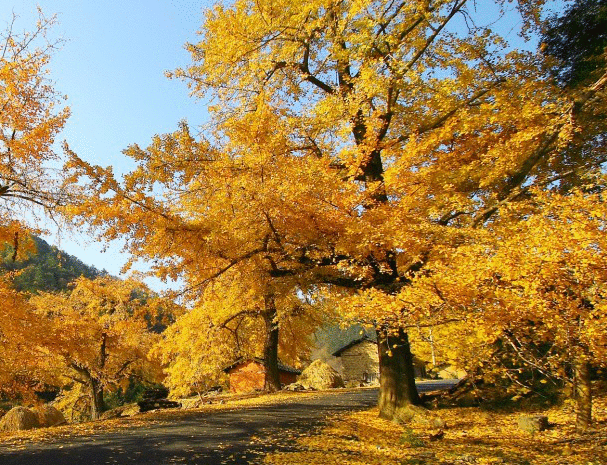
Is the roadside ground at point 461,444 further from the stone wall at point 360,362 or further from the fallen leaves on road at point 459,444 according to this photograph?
the stone wall at point 360,362

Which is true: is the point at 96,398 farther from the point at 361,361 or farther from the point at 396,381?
the point at 361,361

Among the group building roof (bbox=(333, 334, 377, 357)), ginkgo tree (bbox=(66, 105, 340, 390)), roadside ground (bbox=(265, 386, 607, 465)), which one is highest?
ginkgo tree (bbox=(66, 105, 340, 390))

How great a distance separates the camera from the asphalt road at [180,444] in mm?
6434

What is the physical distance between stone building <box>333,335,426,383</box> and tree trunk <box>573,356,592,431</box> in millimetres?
33925

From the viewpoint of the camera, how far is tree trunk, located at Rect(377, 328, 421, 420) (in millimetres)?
9773

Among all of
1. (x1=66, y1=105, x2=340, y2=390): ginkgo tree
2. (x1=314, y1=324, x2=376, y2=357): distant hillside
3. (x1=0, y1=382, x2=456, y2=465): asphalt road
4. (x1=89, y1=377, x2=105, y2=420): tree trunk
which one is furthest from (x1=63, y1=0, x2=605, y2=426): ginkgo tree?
(x1=314, y1=324, x2=376, y2=357): distant hillside

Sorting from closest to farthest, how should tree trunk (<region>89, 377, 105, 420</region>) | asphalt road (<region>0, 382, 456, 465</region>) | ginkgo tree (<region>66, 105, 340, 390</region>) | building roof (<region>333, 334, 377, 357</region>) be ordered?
asphalt road (<region>0, 382, 456, 465</region>), ginkgo tree (<region>66, 105, 340, 390</region>), tree trunk (<region>89, 377, 105, 420</region>), building roof (<region>333, 334, 377, 357</region>)

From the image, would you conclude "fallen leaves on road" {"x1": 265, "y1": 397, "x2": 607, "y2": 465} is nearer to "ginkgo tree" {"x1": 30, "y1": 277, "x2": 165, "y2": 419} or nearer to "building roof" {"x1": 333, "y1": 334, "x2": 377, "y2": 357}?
"ginkgo tree" {"x1": 30, "y1": 277, "x2": 165, "y2": 419}

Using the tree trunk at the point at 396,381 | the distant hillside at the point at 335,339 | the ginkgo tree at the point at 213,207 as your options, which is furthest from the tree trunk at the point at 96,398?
the distant hillside at the point at 335,339

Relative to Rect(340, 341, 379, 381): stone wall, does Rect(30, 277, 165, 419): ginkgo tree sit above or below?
above

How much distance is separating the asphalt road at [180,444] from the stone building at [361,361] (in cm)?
3061

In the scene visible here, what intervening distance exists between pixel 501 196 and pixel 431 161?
203 centimetres

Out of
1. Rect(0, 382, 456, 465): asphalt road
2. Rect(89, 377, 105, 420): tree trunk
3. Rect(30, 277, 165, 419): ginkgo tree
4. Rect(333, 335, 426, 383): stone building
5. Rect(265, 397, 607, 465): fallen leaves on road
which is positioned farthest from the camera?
Rect(333, 335, 426, 383): stone building

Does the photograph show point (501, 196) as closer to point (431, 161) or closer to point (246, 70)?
point (431, 161)
